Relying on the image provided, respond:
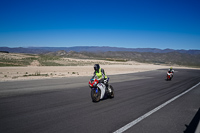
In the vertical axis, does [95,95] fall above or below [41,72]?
above

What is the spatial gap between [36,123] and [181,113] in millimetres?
5383

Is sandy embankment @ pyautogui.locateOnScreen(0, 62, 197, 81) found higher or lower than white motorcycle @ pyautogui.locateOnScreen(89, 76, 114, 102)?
lower

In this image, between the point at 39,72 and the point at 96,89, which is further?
the point at 39,72

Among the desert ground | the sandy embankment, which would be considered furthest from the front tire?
the sandy embankment

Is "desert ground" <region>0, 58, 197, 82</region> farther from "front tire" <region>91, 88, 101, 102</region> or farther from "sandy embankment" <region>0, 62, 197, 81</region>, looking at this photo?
"front tire" <region>91, 88, 101, 102</region>

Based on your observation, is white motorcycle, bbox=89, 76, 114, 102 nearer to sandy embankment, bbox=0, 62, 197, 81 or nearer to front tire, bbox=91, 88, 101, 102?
front tire, bbox=91, 88, 101, 102


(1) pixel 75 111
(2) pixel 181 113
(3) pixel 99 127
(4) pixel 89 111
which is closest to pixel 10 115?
(1) pixel 75 111

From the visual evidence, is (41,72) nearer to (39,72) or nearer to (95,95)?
(39,72)

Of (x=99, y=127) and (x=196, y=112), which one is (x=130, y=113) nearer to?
(x=99, y=127)

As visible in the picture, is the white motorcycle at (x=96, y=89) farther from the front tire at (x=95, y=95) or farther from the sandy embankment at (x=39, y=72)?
the sandy embankment at (x=39, y=72)

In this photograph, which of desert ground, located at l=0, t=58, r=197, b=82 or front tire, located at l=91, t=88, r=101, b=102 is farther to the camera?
desert ground, located at l=0, t=58, r=197, b=82

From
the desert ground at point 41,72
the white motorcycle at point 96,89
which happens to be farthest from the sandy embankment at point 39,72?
the white motorcycle at point 96,89

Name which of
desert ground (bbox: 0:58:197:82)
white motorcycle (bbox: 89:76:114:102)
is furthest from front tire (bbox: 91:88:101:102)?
desert ground (bbox: 0:58:197:82)

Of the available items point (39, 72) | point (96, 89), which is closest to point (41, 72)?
point (39, 72)
